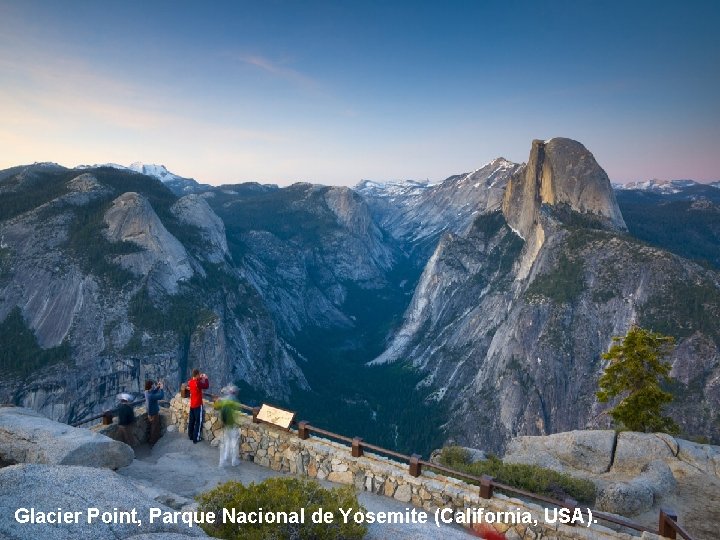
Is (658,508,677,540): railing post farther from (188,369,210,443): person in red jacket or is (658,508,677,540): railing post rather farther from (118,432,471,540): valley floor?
(188,369,210,443): person in red jacket

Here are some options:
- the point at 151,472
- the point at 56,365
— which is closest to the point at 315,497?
the point at 151,472

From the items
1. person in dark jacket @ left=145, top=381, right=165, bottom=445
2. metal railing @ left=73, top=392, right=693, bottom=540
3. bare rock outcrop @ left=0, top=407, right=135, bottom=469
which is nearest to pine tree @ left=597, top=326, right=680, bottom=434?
metal railing @ left=73, top=392, right=693, bottom=540

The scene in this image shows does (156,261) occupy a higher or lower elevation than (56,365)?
higher

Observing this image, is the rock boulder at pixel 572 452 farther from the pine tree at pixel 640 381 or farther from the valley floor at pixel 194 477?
the valley floor at pixel 194 477

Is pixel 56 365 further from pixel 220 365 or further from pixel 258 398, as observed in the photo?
pixel 258 398

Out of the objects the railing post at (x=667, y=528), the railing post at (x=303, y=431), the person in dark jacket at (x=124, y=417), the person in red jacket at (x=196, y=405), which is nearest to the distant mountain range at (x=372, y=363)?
the person in dark jacket at (x=124, y=417)
